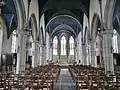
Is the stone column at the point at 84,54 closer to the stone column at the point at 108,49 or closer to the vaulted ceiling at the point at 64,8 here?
the vaulted ceiling at the point at 64,8

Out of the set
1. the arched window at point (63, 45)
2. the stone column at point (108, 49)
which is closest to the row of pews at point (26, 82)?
the stone column at point (108, 49)

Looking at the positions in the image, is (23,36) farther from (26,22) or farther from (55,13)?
(55,13)

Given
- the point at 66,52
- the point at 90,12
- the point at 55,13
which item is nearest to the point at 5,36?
the point at 55,13

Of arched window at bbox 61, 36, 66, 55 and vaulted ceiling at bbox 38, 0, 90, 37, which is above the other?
vaulted ceiling at bbox 38, 0, 90, 37

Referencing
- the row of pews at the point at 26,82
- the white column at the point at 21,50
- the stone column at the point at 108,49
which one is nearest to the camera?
the row of pews at the point at 26,82

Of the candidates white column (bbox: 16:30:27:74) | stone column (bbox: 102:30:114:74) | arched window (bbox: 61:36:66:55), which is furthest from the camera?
arched window (bbox: 61:36:66:55)

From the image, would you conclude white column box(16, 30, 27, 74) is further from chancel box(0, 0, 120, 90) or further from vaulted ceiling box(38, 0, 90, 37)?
vaulted ceiling box(38, 0, 90, 37)

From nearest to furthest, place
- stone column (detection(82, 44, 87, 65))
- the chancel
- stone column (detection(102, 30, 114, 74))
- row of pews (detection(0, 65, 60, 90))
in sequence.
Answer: row of pews (detection(0, 65, 60, 90)), the chancel, stone column (detection(102, 30, 114, 74)), stone column (detection(82, 44, 87, 65))

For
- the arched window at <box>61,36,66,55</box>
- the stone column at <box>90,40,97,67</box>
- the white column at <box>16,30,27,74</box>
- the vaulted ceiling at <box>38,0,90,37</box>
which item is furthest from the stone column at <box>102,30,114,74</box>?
the arched window at <box>61,36,66,55</box>

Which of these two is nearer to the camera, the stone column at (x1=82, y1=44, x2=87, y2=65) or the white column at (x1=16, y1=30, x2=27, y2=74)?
the white column at (x1=16, y1=30, x2=27, y2=74)

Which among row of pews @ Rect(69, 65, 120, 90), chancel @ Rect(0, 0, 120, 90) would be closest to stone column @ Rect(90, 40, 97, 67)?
chancel @ Rect(0, 0, 120, 90)

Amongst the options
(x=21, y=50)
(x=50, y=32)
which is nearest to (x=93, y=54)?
(x=21, y=50)

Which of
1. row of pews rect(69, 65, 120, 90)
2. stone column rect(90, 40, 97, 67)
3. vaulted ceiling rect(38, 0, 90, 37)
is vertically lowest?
row of pews rect(69, 65, 120, 90)

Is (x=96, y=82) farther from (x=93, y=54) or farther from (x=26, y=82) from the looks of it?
(x=93, y=54)
